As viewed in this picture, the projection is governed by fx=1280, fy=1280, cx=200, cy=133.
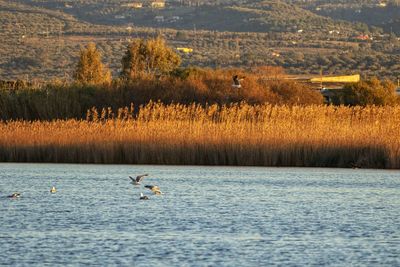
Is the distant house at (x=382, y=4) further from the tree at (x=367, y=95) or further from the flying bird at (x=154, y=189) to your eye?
the flying bird at (x=154, y=189)

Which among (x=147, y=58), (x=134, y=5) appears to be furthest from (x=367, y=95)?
(x=134, y=5)

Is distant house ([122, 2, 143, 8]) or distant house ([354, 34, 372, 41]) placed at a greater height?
distant house ([122, 2, 143, 8])

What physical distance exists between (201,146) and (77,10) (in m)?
Answer: 129

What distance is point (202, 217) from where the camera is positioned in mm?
24344

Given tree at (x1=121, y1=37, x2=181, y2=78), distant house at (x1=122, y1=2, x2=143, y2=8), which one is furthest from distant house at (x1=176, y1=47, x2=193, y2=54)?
tree at (x1=121, y1=37, x2=181, y2=78)

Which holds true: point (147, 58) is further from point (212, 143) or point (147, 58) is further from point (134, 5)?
point (134, 5)

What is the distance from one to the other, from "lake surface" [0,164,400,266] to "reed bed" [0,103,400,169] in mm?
705

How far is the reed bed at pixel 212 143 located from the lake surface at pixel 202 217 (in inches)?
27.8

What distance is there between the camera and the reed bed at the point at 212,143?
117 ft

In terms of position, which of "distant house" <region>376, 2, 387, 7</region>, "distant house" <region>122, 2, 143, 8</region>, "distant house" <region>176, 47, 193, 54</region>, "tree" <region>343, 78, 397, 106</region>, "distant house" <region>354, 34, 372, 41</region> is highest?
"distant house" <region>376, 2, 387, 7</region>

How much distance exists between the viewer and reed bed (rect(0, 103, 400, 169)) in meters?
35.8

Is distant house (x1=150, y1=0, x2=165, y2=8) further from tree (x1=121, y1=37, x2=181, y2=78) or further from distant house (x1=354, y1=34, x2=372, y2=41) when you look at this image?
tree (x1=121, y1=37, x2=181, y2=78)

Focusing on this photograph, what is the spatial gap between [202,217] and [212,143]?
1204cm

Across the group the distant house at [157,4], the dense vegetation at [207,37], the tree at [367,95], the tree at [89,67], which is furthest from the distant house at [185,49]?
the tree at [367,95]
